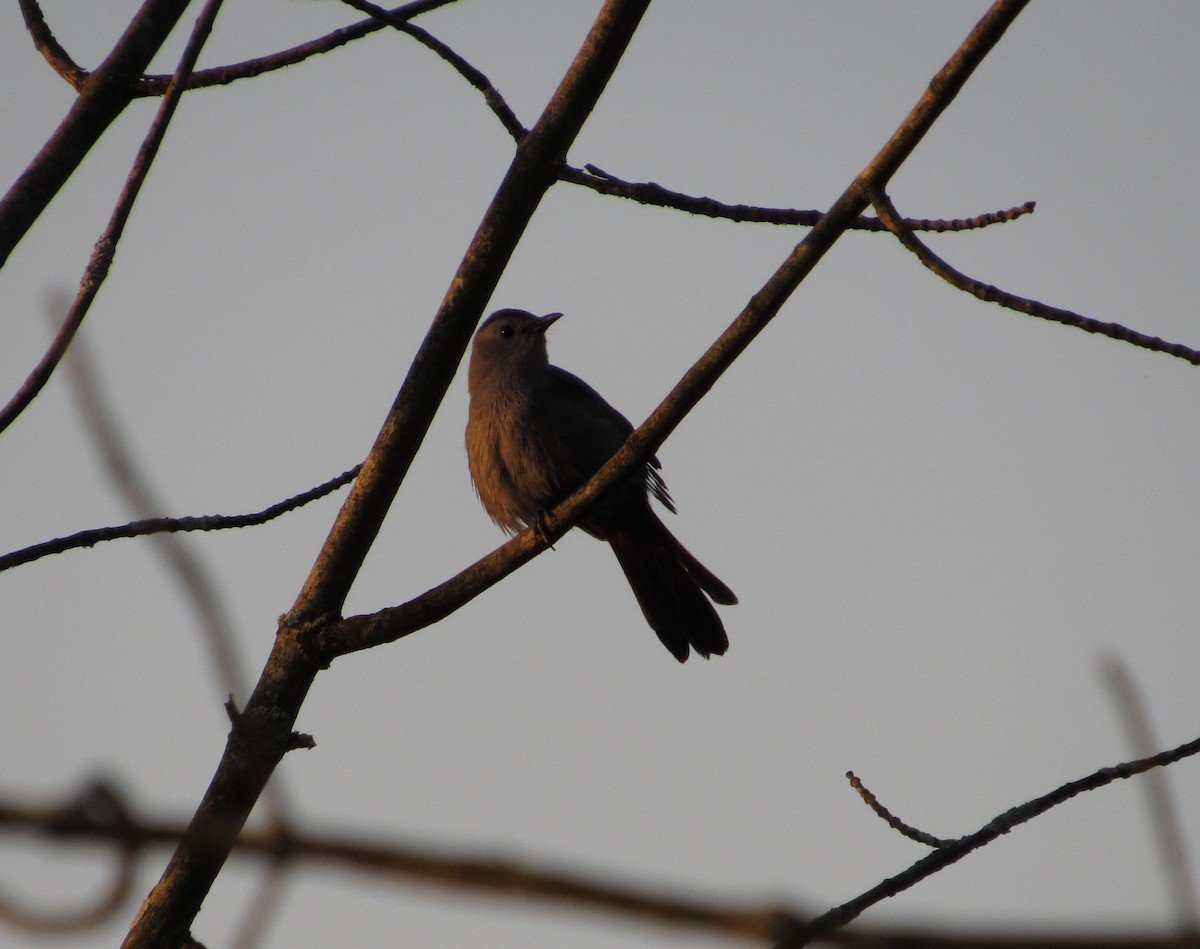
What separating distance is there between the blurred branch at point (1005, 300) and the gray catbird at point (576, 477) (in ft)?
10.5

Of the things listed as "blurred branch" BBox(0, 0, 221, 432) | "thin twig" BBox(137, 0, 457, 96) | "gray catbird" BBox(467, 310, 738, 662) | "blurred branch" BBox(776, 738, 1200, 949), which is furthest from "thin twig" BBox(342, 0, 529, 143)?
"gray catbird" BBox(467, 310, 738, 662)

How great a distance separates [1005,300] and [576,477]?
3.34 meters

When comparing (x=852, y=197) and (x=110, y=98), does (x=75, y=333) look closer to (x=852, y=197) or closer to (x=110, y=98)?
(x=110, y=98)

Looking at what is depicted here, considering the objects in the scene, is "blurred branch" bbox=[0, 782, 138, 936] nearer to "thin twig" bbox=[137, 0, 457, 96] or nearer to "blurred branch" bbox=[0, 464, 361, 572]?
"blurred branch" bbox=[0, 464, 361, 572]

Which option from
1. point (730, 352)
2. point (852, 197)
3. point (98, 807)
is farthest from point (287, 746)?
point (98, 807)

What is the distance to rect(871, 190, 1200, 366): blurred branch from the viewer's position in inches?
102

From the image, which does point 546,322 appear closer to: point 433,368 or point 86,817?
point 433,368

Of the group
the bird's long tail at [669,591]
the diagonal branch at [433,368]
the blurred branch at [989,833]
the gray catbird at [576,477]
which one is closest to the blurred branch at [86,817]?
the blurred branch at [989,833]

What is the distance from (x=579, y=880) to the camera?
542 millimetres

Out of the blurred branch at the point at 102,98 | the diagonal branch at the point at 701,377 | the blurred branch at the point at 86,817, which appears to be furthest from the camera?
the blurred branch at the point at 102,98

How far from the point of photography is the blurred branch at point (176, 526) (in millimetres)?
2869

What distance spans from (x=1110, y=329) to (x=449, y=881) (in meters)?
2.40

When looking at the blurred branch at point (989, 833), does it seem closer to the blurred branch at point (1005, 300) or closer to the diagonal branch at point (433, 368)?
the blurred branch at point (1005, 300)

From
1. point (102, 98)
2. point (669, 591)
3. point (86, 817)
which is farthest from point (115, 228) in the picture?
point (669, 591)
